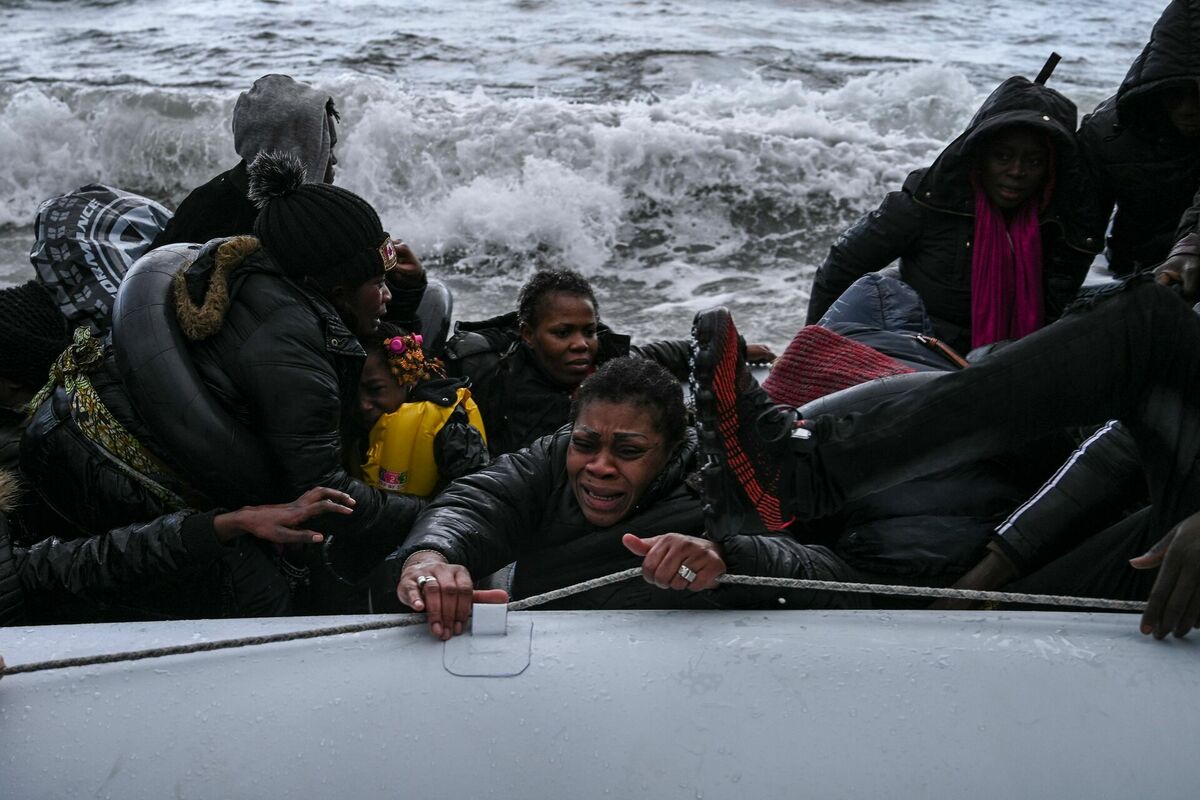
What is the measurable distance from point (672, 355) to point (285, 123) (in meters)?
1.12

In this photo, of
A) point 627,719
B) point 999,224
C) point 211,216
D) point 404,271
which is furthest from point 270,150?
point 999,224

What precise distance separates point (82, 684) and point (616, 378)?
38.5 inches

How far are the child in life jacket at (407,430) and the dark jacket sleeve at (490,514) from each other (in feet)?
0.62

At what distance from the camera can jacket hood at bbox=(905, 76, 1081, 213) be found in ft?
9.50

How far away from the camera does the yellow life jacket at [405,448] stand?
2314mm

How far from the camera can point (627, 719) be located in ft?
5.13

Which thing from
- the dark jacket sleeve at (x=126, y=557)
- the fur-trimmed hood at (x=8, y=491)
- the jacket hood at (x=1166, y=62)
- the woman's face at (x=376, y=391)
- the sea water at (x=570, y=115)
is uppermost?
the jacket hood at (x=1166, y=62)

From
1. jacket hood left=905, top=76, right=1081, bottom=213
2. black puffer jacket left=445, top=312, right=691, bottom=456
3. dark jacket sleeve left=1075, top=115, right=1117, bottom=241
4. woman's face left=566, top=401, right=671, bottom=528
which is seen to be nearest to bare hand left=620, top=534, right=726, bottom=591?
woman's face left=566, top=401, right=671, bottom=528

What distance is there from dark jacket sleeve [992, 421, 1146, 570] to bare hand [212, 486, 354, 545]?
1140 mm

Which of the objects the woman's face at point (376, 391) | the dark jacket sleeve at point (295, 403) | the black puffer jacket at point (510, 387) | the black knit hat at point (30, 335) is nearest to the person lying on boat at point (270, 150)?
the black puffer jacket at point (510, 387)

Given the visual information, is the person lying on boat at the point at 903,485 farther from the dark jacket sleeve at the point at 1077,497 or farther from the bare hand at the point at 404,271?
the bare hand at the point at 404,271

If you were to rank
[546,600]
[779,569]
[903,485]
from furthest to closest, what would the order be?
[903,485], [779,569], [546,600]

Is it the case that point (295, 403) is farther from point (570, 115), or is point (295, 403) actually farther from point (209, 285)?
point (570, 115)

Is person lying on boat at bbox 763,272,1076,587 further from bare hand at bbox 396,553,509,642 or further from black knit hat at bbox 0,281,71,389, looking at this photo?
black knit hat at bbox 0,281,71,389
